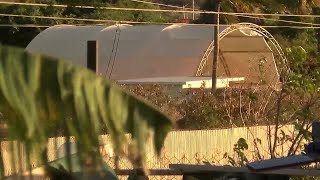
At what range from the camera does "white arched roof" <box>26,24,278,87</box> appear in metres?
30.7

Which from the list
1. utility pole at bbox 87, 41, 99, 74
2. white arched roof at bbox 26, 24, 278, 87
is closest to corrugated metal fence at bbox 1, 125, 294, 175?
utility pole at bbox 87, 41, 99, 74

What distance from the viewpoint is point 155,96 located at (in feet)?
64.9

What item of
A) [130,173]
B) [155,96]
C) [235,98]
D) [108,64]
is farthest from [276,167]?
[108,64]

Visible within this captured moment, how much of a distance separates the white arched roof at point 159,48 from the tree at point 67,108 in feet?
85.3

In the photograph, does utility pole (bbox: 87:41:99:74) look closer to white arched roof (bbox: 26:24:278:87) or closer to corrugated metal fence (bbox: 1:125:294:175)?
corrugated metal fence (bbox: 1:125:294:175)

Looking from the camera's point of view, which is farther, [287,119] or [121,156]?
[287,119]

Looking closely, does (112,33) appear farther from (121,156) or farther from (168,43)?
(121,156)

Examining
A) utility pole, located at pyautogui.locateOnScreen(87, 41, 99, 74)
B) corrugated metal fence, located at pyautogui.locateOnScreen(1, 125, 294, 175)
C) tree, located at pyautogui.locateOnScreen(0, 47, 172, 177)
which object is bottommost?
corrugated metal fence, located at pyautogui.locateOnScreen(1, 125, 294, 175)

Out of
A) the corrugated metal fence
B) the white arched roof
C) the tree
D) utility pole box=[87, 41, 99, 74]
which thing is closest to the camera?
the tree

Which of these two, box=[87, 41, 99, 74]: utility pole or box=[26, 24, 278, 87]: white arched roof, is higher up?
box=[87, 41, 99, 74]: utility pole

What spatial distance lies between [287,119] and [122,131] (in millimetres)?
9253

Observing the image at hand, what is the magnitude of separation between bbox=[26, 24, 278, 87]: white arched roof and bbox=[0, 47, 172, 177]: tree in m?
26.0

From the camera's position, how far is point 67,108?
132 inches

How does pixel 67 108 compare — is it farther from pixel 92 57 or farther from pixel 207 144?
pixel 207 144
